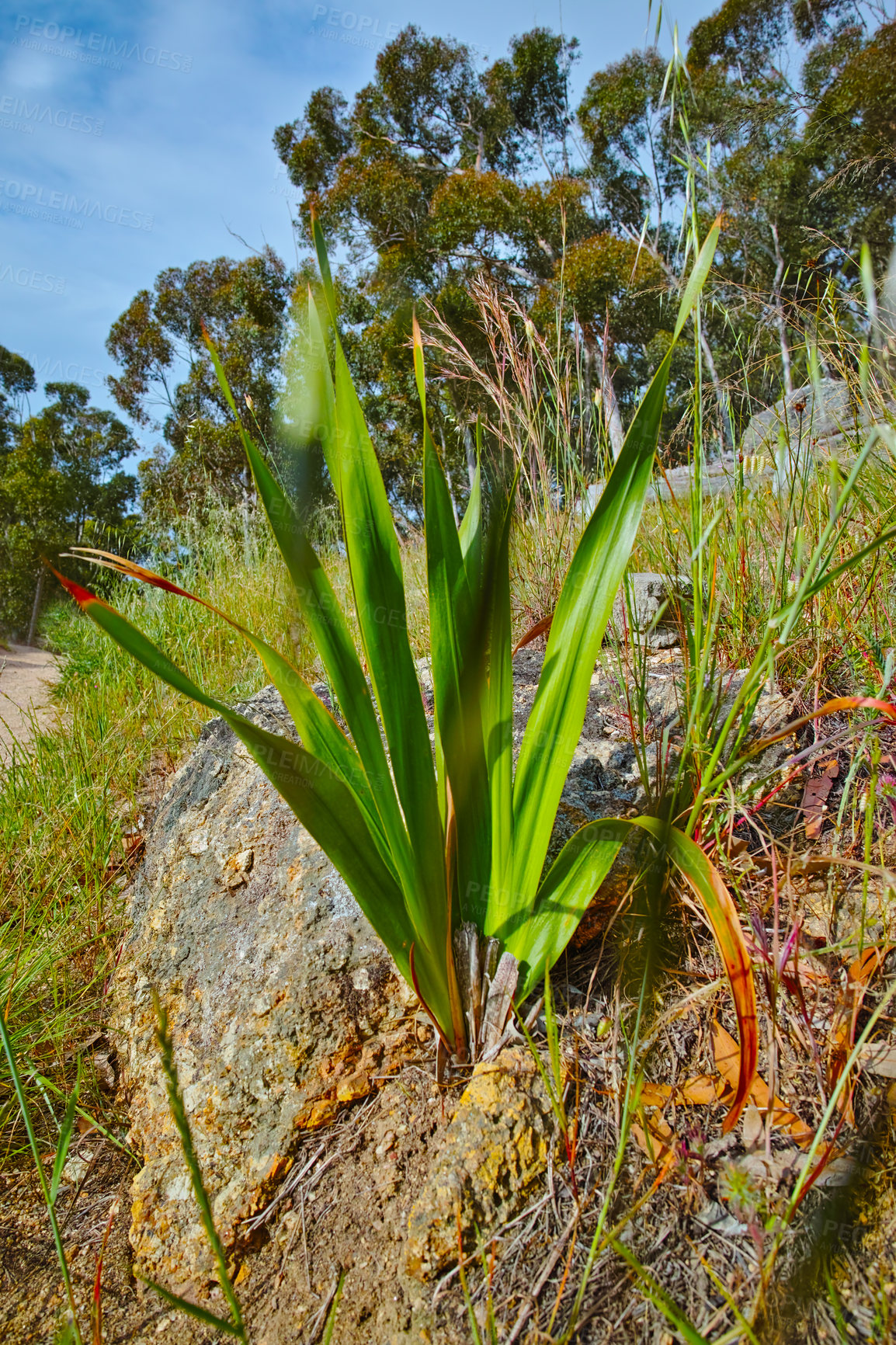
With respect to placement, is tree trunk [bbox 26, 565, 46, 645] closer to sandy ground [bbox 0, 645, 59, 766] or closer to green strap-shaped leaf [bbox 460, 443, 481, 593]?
sandy ground [bbox 0, 645, 59, 766]

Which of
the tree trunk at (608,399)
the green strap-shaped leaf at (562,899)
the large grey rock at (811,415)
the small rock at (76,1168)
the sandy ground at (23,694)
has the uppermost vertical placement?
the tree trunk at (608,399)

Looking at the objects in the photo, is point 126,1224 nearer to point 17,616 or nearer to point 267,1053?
point 267,1053

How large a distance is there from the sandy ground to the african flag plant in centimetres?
192

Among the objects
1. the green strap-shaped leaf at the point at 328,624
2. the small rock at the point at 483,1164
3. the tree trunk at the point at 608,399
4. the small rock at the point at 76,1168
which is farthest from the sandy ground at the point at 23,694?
the tree trunk at the point at 608,399

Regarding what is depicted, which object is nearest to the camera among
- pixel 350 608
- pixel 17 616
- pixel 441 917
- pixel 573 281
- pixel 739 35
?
pixel 441 917

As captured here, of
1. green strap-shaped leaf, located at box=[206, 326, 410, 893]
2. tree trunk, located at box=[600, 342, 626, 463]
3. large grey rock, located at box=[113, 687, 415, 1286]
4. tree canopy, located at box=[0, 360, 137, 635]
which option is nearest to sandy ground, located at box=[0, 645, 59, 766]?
large grey rock, located at box=[113, 687, 415, 1286]

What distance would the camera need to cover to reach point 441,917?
87 centimetres

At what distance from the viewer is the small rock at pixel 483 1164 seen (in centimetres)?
73

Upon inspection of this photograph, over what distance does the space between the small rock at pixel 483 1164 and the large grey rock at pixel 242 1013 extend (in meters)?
0.21

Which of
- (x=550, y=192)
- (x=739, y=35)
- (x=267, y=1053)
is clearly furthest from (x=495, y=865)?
(x=739, y=35)

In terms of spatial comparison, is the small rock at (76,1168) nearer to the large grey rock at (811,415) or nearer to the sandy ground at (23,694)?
the sandy ground at (23,694)

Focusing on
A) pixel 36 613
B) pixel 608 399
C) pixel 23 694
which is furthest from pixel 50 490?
pixel 608 399

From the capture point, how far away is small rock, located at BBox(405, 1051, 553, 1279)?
2.39 feet

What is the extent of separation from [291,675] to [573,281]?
13358 mm
